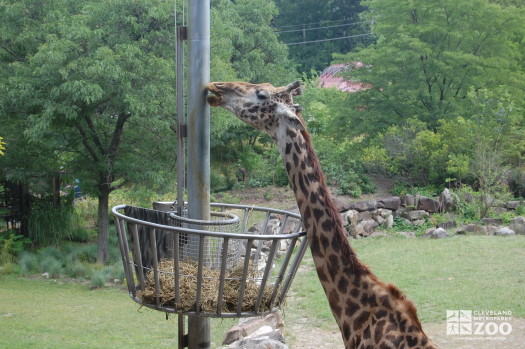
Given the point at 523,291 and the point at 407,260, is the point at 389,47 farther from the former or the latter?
the point at 523,291

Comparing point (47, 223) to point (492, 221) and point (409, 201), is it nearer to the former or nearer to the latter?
point (409, 201)

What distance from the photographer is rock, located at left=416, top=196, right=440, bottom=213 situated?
17.2 meters

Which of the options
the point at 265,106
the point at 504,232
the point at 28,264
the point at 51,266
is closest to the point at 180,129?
the point at 265,106

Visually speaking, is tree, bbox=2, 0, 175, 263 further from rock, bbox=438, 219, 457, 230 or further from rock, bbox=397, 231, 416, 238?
rock, bbox=438, 219, 457, 230

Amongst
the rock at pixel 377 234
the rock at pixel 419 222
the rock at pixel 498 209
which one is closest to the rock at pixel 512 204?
the rock at pixel 498 209

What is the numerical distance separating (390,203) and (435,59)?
4946 mm

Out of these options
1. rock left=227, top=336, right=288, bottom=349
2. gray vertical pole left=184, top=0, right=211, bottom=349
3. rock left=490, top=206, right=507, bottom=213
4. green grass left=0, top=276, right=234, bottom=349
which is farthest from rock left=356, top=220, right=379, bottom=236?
gray vertical pole left=184, top=0, right=211, bottom=349

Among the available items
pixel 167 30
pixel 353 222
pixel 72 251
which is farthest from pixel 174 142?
pixel 353 222

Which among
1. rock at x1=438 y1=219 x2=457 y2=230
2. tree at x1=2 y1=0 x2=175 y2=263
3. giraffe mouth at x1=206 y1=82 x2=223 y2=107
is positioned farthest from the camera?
rock at x1=438 y1=219 x2=457 y2=230

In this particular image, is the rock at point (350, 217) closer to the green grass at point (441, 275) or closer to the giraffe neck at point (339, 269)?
the green grass at point (441, 275)

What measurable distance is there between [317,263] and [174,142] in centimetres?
1024

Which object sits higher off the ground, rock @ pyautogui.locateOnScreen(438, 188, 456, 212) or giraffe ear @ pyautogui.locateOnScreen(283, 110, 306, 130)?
giraffe ear @ pyautogui.locateOnScreen(283, 110, 306, 130)

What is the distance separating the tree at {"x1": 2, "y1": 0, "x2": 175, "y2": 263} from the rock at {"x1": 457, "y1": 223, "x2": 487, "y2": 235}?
23.1 ft

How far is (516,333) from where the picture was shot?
805 cm
